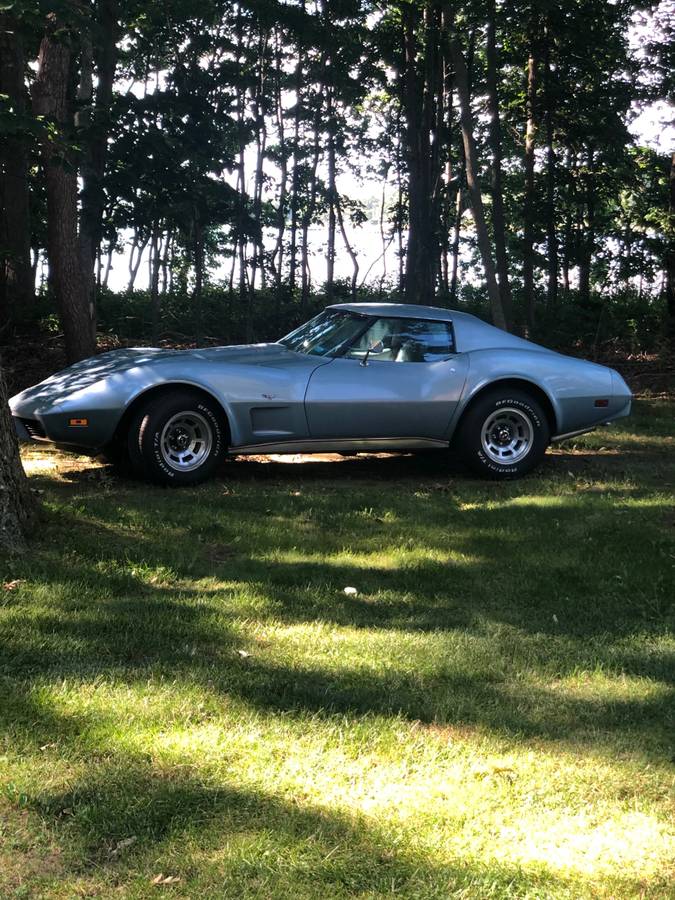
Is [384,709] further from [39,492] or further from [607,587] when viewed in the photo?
[39,492]

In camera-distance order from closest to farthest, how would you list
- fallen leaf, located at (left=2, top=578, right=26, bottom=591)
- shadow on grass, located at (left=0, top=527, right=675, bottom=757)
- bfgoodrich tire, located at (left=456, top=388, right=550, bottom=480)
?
1. shadow on grass, located at (left=0, top=527, right=675, bottom=757)
2. fallen leaf, located at (left=2, top=578, right=26, bottom=591)
3. bfgoodrich tire, located at (left=456, top=388, right=550, bottom=480)

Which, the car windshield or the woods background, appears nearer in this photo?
the car windshield

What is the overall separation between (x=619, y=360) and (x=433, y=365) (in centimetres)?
1114

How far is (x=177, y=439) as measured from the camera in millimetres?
7379

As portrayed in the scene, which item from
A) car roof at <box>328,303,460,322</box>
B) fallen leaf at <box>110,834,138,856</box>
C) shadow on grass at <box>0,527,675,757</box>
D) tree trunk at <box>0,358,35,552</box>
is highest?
car roof at <box>328,303,460,322</box>

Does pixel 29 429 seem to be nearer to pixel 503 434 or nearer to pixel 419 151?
pixel 503 434

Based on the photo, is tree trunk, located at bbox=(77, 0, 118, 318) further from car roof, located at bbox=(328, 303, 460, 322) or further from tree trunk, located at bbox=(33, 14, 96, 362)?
car roof, located at bbox=(328, 303, 460, 322)

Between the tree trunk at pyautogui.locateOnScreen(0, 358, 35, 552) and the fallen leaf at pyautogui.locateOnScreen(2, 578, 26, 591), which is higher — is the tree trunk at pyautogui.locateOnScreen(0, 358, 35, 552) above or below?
above

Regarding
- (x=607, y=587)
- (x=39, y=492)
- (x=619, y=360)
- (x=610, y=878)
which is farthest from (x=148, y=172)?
(x=610, y=878)

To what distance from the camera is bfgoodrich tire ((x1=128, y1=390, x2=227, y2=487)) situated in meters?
7.18

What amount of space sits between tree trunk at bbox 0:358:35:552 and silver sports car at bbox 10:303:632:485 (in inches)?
→ 69.7

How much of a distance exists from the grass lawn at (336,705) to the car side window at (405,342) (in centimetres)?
190

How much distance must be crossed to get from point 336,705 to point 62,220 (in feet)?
37.2

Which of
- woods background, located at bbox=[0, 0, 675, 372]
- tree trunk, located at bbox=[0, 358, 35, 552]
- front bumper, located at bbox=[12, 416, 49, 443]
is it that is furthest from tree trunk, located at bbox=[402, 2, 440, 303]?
tree trunk, located at bbox=[0, 358, 35, 552]
